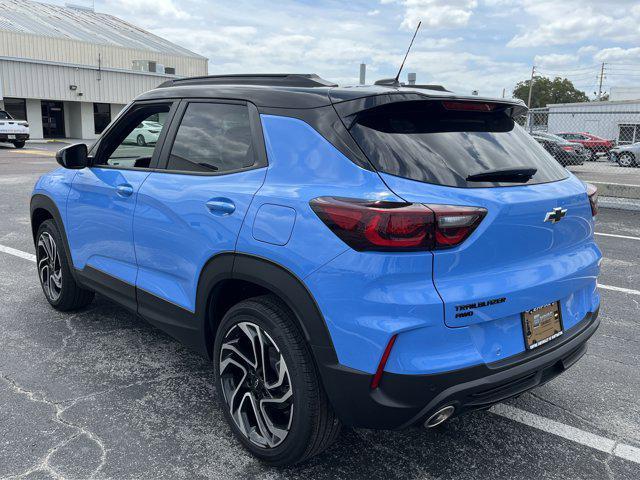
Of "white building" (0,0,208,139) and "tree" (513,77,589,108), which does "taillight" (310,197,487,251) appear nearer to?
"white building" (0,0,208,139)

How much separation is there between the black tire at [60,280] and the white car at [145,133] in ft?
3.48

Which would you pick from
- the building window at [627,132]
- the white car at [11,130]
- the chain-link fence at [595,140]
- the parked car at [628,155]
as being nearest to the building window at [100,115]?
the white car at [11,130]

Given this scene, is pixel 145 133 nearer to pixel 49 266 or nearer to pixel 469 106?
pixel 49 266

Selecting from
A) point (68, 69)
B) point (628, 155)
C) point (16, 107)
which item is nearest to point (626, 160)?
point (628, 155)

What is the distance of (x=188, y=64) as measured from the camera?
48125 mm

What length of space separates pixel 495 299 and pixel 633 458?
4.16ft

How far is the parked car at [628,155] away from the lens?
24094mm

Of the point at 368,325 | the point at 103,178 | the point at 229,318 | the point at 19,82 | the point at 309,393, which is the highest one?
the point at 19,82

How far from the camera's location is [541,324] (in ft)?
8.26

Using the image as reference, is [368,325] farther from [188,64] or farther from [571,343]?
[188,64]

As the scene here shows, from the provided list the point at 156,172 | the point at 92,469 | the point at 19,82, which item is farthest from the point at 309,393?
the point at 19,82

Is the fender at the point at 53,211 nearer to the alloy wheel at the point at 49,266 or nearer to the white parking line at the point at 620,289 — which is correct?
the alloy wheel at the point at 49,266

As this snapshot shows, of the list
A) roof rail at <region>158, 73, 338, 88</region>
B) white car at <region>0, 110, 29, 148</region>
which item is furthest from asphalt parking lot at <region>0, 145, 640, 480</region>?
white car at <region>0, 110, 29, 148</region>

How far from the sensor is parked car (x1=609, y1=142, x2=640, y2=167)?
2409 centimetres
